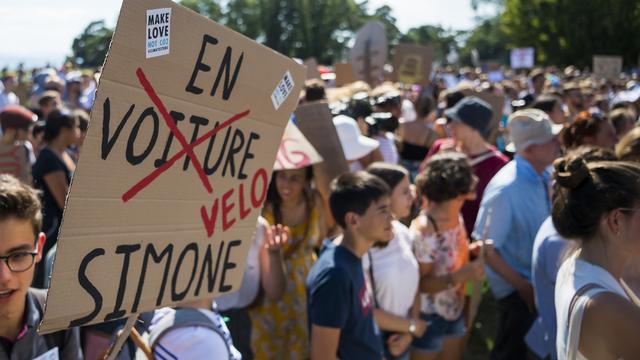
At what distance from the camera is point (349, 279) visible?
8.71 feet

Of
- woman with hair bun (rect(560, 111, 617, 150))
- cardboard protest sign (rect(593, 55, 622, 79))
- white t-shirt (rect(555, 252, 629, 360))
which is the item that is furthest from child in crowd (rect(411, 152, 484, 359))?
cardboard protest sign (rect(593, 55, 622, 79))

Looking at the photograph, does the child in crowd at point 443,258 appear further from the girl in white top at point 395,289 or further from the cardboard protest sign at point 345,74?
the cardboard protest sign at point 345,74

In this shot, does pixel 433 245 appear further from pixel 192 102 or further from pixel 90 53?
pixel 90 53

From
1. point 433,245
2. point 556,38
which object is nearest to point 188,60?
point 433,245

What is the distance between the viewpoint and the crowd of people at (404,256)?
1.88 metres

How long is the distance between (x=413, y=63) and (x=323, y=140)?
6.09m

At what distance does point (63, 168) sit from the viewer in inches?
190

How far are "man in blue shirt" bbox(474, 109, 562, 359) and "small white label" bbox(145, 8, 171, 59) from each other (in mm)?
2489

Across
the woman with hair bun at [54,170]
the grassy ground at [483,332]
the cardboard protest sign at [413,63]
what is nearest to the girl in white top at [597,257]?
the grassy ground at [483,332]

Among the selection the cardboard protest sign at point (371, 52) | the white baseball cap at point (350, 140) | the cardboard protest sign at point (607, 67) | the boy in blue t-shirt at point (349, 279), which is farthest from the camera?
the cardboard protest sign at point (607, 67)

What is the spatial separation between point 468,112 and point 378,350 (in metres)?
2.52

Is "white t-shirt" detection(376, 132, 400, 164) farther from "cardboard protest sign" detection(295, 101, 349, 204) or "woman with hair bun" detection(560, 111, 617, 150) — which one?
"cardboard protest sign" detection(295, 101, 349, 204)

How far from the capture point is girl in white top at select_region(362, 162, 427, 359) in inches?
124

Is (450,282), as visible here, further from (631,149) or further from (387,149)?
(387,149)
